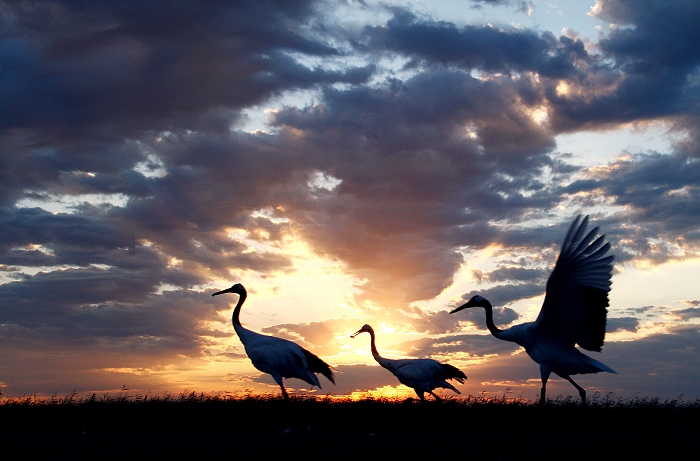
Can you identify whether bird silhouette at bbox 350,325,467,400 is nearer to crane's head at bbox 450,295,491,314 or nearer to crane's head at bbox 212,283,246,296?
crane's head at bbox 450,295,491,314

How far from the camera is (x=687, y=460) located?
26.9 ft

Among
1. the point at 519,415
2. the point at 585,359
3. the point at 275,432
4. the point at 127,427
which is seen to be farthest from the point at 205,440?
the point at 585,359

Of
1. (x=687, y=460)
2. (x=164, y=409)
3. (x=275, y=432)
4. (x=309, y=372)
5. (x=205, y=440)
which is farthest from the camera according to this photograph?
(x=309, y=372)

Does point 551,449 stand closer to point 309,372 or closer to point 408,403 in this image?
point 408,403

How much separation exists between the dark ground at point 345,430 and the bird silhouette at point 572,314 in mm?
1007

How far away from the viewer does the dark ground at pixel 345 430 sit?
855 centimetres

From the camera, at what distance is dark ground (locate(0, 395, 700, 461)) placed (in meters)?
8.55

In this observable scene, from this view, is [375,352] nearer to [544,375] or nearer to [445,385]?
[445,385]

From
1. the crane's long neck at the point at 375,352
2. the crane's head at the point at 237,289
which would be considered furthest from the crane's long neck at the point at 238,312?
the crane's long neck at the point at 375,352

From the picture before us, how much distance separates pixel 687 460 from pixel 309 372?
379 inches

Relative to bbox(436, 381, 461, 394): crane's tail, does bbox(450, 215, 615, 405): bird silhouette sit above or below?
above

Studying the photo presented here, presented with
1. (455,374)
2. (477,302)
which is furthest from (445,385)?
(477,302)

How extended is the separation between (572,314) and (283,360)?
22.9 feet

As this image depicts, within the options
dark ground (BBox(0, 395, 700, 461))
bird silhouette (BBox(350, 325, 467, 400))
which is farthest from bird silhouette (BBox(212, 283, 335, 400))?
bird silhouette (BBox(350, 325, 467, 400))
